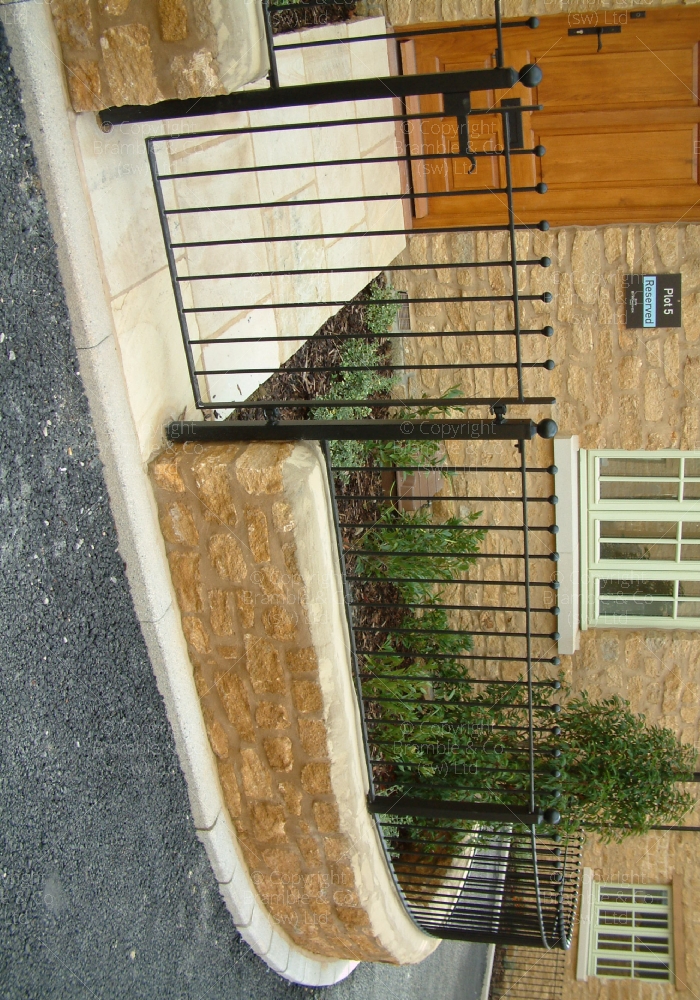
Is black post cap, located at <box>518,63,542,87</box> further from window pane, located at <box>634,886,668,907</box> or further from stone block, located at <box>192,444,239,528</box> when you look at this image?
window pane, located at <box>634,886,668,907</box>

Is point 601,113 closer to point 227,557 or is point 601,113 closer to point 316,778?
point 227,557

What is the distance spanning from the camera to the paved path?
2.14m

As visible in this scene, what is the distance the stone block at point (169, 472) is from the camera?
252cm

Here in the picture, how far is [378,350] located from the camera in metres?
5.04

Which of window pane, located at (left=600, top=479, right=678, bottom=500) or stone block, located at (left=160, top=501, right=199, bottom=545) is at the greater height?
stone block, located at (left=160, top=501, right=199, bottom=545)

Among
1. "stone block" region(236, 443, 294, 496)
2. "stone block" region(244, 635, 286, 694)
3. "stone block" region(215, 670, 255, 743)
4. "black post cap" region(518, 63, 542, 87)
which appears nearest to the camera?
"black post cap" region(518, 63, 542, 87)

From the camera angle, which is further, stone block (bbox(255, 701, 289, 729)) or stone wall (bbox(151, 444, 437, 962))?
stone block (bbox(255, 701, 289, 729))

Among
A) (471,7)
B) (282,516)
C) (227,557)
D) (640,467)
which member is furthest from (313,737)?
(471,7)

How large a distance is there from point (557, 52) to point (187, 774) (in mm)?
4144

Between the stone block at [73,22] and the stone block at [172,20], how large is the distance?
0.19 meters

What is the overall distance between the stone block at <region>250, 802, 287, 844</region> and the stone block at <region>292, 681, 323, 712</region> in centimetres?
50

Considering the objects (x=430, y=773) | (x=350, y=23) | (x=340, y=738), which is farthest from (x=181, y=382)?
(x=350, y=23)

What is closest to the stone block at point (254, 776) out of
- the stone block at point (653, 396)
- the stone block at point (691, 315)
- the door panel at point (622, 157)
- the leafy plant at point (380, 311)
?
the leafy plant at point (380, 311)

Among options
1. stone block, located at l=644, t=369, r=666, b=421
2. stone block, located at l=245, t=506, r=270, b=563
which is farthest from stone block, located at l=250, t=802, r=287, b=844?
stone block, located at l=644, t=369, r=666, b=421
